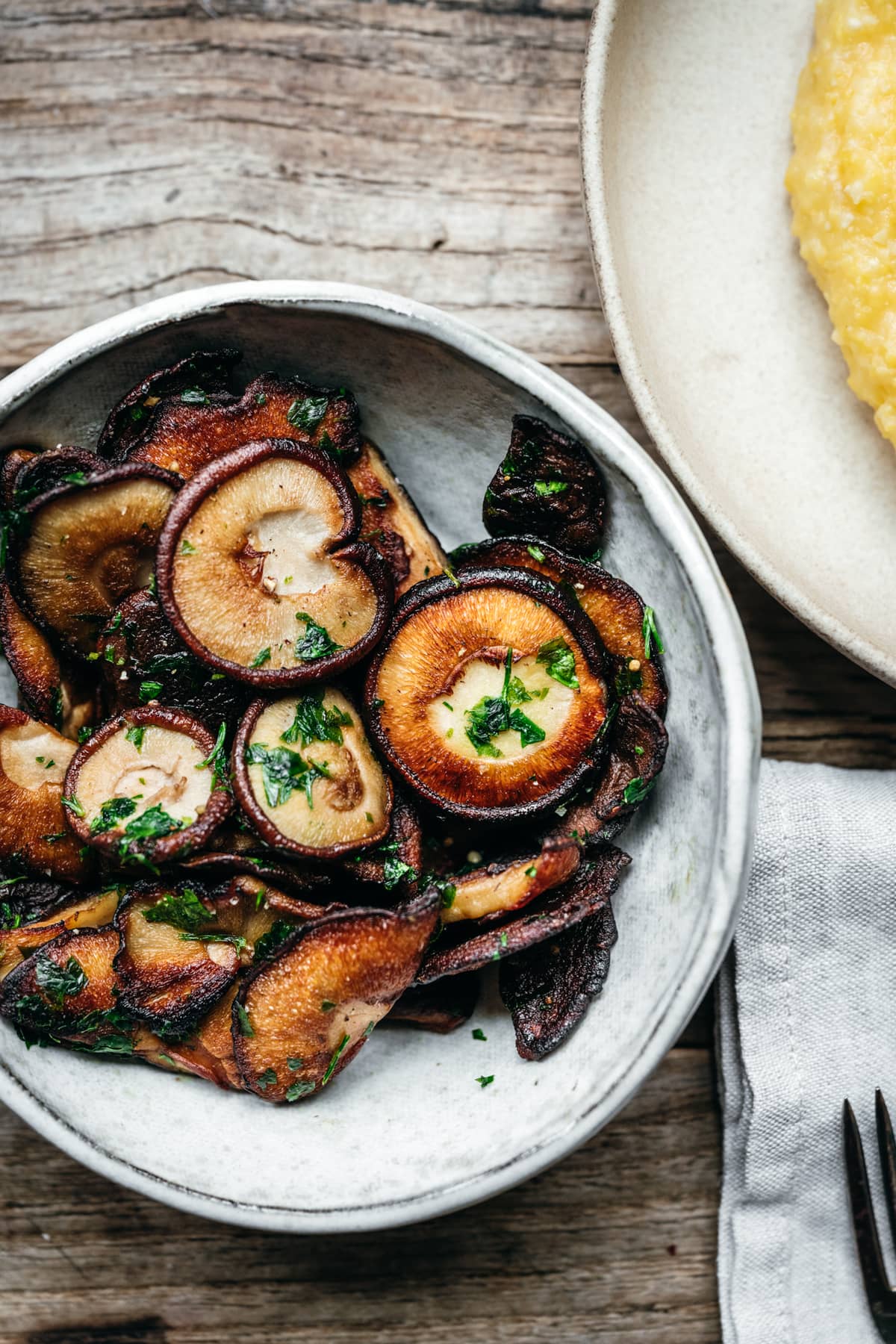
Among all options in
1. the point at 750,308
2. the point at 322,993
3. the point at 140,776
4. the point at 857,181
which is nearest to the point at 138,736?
the point at 140,776

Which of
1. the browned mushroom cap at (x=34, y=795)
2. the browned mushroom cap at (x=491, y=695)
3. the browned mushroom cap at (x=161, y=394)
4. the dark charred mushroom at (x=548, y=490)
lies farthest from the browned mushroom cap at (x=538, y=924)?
the browned mushroom cap at (x=161, y=394)

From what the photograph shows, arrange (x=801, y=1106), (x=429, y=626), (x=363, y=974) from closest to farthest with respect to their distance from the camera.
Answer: (x=363, y=974) < (x=429, y=626) < (x=801, y=1106)

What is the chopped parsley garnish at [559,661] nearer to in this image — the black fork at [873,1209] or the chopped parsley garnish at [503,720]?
the chopped parsley garnish at [503,720]

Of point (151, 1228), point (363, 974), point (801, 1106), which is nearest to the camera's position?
point (363, 974)

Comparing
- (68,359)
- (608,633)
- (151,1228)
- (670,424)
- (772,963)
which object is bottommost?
(151,1228)

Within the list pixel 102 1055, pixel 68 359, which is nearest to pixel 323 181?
pixel 68 359

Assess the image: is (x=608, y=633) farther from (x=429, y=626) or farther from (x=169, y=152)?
(x=169, y=152)

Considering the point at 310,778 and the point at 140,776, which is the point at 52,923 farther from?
the point at 310,778

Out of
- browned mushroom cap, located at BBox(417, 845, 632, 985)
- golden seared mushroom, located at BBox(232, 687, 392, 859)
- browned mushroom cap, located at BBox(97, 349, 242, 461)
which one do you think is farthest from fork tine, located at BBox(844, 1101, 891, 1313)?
browned mushroom cap, located at BBox(97, 349, 242, 461)
